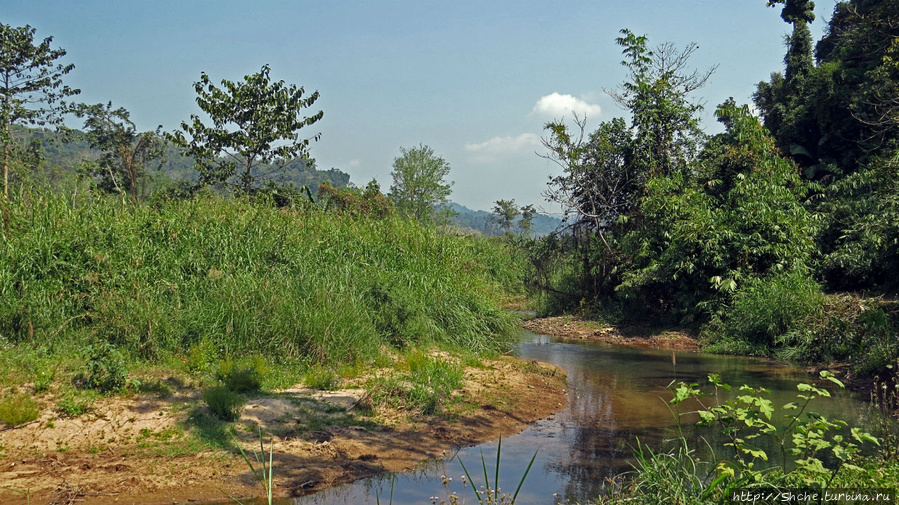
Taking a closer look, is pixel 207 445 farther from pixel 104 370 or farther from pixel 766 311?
pixel 766 311

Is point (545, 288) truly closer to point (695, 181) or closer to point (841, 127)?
point (695, 181)

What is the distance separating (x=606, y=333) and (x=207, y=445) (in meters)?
13.3

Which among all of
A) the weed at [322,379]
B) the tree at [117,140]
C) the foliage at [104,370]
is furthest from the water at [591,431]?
the tree at [117,140]

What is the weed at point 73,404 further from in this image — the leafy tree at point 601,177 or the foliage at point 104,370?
the leafy tree at point 601,177

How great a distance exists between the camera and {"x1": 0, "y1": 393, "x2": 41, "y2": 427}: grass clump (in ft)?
21.5

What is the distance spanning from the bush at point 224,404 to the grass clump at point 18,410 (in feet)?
5.40

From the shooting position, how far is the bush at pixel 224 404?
7.29 m

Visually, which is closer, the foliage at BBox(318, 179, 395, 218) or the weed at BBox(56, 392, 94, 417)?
the weed at BBox(56, 392, 94, 417)

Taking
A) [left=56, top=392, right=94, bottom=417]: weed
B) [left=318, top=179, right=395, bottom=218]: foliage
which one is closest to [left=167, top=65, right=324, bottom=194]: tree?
[left=318, top=179, right=395, bottom=218]: foliage

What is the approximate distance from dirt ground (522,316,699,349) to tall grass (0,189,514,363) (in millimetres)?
5043

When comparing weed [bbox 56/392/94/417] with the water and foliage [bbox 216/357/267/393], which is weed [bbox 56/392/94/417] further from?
the water

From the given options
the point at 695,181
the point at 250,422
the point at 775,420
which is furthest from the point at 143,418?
the point at 695,181

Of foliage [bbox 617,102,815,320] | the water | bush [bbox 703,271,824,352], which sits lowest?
the water

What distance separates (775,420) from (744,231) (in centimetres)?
900
